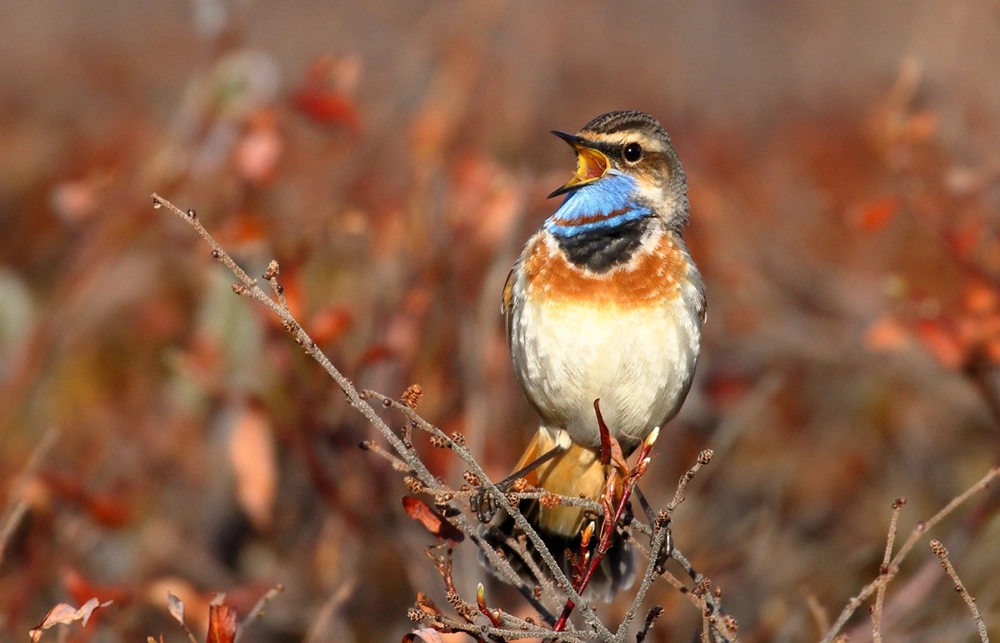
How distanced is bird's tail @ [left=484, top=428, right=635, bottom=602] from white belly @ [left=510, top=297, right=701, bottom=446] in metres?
0.18

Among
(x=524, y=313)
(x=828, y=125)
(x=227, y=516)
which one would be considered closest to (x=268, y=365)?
(x=227, y=516)

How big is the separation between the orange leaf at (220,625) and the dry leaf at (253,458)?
222 centimetres

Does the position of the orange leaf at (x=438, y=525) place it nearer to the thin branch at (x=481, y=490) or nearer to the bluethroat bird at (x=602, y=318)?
the thin branch at (x=481, y=490)

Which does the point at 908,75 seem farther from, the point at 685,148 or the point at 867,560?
the point at 685,148

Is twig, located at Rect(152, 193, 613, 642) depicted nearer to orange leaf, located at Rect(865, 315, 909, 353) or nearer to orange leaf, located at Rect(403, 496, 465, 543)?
orange leaf, located at Rect(403, 496, 465, 543)

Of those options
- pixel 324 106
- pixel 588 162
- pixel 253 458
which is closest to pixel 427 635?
pixel 588 162

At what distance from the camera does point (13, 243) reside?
7.96 meters

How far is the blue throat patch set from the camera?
4.38 meters

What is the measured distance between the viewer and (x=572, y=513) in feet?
14.3

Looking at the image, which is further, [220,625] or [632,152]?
[632,152]

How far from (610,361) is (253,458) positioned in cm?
206

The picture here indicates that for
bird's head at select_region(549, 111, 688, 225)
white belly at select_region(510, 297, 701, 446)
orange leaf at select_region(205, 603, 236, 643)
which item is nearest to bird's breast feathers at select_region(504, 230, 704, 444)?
white belly at select_region(510, 297, 701, 446)

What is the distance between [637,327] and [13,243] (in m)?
5.28

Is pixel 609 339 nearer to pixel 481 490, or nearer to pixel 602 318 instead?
pixel 602 318
